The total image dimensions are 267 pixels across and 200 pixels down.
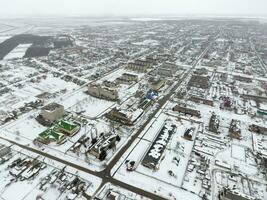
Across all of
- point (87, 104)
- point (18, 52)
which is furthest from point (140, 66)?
point (18, 52)

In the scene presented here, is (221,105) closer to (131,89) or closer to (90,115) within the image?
(131,89)

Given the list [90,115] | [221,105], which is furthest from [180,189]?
[221,105]

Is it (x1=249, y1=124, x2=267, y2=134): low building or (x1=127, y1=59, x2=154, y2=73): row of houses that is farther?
(x1=127, y1=59, x2=154, y2=73): row of houses

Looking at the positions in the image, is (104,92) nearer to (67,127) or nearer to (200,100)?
(67,127)

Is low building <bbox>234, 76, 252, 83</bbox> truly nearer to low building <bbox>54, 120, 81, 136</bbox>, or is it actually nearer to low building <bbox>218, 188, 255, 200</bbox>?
low building <bbox>218, 188, 255, 200</bbox>

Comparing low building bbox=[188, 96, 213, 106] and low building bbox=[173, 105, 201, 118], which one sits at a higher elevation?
low building bbox=[173, 105, 201, 118]

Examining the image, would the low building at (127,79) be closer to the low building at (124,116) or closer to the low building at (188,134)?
the low building at (124,116)

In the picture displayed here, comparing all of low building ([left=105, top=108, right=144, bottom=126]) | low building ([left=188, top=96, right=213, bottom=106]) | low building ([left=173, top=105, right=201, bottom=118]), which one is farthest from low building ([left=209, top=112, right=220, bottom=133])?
low building ([left=105, top=108, right=144, bottom=126])
